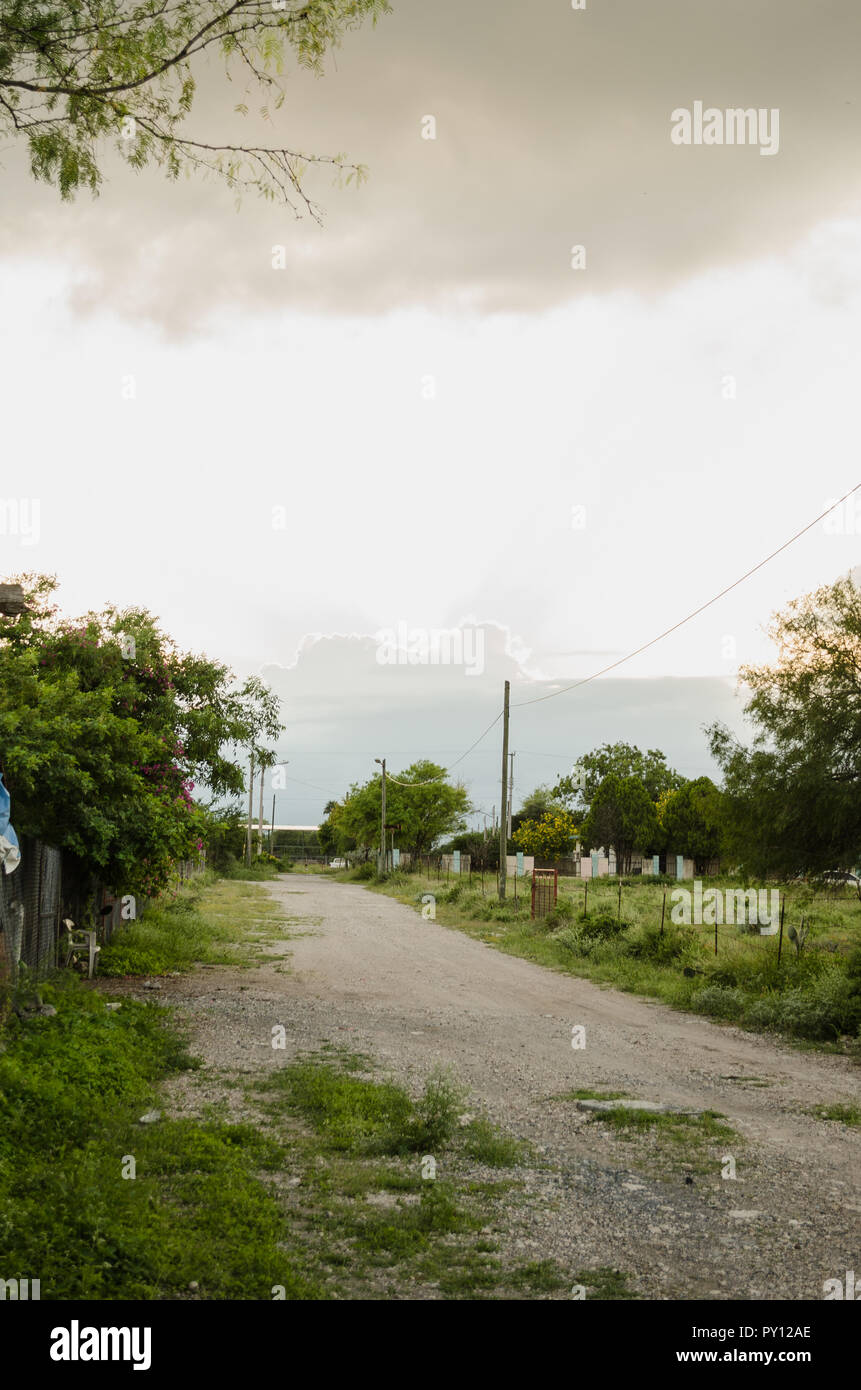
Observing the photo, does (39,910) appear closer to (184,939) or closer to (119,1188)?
(119,1188)

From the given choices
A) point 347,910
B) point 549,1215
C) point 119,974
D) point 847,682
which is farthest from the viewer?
point 347,910

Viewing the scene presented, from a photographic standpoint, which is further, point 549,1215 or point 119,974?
point 119,974

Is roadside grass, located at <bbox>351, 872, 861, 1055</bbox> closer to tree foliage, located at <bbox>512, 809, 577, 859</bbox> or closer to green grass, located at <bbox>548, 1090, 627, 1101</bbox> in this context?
green grass, located at <bbox>548, 1090, 627, 1101</bbox>

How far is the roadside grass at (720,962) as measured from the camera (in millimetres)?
12727

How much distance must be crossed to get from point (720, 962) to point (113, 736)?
31.9 ft

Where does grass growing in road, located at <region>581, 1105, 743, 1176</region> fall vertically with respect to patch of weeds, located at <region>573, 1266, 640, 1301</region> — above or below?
below

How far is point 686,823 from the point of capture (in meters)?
66.8

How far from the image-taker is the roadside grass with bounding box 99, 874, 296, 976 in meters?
15.2

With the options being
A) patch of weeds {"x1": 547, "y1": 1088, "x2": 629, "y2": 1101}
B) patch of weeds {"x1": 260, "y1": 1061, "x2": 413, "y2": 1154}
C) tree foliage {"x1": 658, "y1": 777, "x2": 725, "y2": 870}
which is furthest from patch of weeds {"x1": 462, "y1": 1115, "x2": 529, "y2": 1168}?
tree foliage {"x1": 658, "y1": 777, "x2": 725, "y2": 870}

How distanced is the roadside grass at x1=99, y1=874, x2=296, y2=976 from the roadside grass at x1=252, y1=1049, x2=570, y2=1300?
6872 millimetres

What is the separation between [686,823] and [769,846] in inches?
2031

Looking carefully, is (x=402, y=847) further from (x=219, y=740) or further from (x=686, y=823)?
(x=219, y=740)

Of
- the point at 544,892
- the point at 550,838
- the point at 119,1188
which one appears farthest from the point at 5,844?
the point at 550,838

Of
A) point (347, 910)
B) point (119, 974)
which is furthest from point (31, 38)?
point (347, 910)
